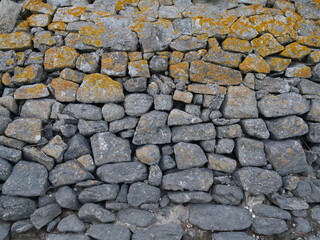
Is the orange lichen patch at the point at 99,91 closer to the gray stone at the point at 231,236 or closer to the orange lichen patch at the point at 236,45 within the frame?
the orange lichen patch at the point at 236,45

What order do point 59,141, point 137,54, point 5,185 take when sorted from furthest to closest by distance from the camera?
point 137,54, point 59,141, point 5,185

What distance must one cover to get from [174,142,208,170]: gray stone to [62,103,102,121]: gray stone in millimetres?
1446

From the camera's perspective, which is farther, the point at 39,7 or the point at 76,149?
the point at 39,7

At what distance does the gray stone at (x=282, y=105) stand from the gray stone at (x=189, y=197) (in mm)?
1731

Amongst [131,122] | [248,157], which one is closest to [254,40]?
[248,157]

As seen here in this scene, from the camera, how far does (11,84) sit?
388 cm

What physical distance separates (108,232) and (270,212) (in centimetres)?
260

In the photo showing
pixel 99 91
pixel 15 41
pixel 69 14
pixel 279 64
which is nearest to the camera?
pixel 99 91

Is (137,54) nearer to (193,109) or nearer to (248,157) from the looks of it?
(193,109)

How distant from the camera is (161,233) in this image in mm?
3344

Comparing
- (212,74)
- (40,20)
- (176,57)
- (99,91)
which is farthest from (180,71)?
(40,20)

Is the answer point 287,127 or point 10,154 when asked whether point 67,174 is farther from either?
point 287,127

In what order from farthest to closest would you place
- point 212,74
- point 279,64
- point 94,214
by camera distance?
point 279,64 < point 212,74 < point 94,214

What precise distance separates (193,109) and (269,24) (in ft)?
7.20
